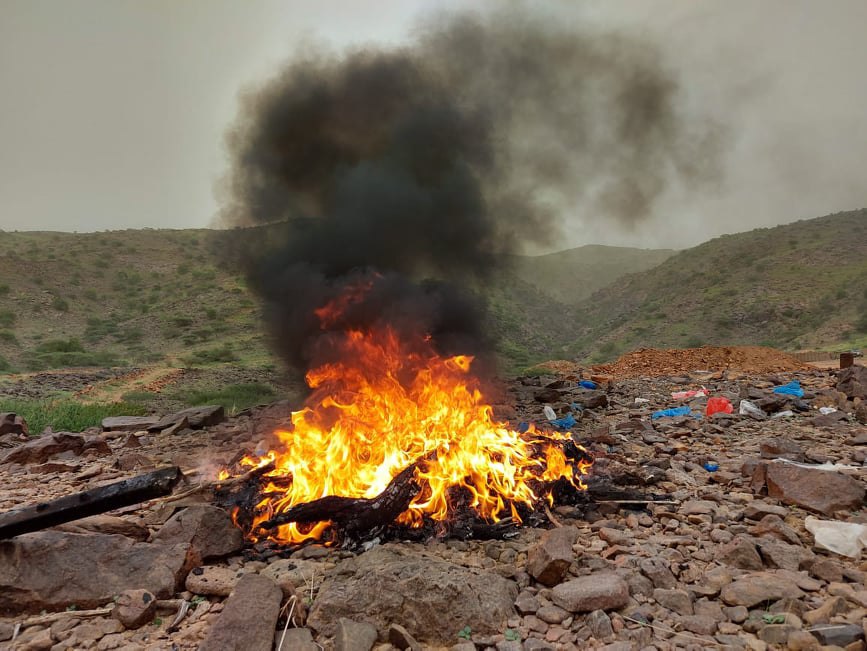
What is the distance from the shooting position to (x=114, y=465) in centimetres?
757

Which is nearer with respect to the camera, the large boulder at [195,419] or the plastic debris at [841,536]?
the plastic debris at [841,536]

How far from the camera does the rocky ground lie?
3.15m

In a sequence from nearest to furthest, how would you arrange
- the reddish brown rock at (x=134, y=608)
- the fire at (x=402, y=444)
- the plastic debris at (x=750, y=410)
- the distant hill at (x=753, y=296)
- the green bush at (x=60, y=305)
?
the reddish brown rock at (x=134, y=608), the fire at (x=402, y=444), the plastic debris at (x=750, y=410), the distant hill at (x=753, y=296), the green bush at (x=60, y=305)

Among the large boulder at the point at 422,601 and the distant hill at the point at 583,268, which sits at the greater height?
the distant hill at the point at 583,268

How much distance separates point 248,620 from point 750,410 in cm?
921

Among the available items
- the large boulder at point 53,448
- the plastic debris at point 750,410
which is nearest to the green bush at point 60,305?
the large boulder at point 53,448

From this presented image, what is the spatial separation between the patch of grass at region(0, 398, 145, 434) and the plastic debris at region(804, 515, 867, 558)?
46.0ft

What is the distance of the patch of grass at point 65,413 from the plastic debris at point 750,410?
1462 centimetres

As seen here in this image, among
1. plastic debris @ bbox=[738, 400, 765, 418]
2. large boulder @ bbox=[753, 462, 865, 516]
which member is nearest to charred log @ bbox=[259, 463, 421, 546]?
large boulder @ bbox=[753, 462, 865, 516]

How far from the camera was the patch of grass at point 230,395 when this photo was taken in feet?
53.1

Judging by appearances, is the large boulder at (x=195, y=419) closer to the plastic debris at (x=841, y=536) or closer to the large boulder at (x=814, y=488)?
the large boulder at (x=814, y=488)

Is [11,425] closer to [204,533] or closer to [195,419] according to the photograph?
[195,419]

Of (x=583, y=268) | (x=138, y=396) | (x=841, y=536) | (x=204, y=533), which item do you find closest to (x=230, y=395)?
(x=138, y=396)

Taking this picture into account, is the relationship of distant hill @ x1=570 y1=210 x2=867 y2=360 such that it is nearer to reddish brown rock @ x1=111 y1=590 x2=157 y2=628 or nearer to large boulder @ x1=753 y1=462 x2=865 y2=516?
large boulder @ x1=753 y1=462 x2=865 y2=516
